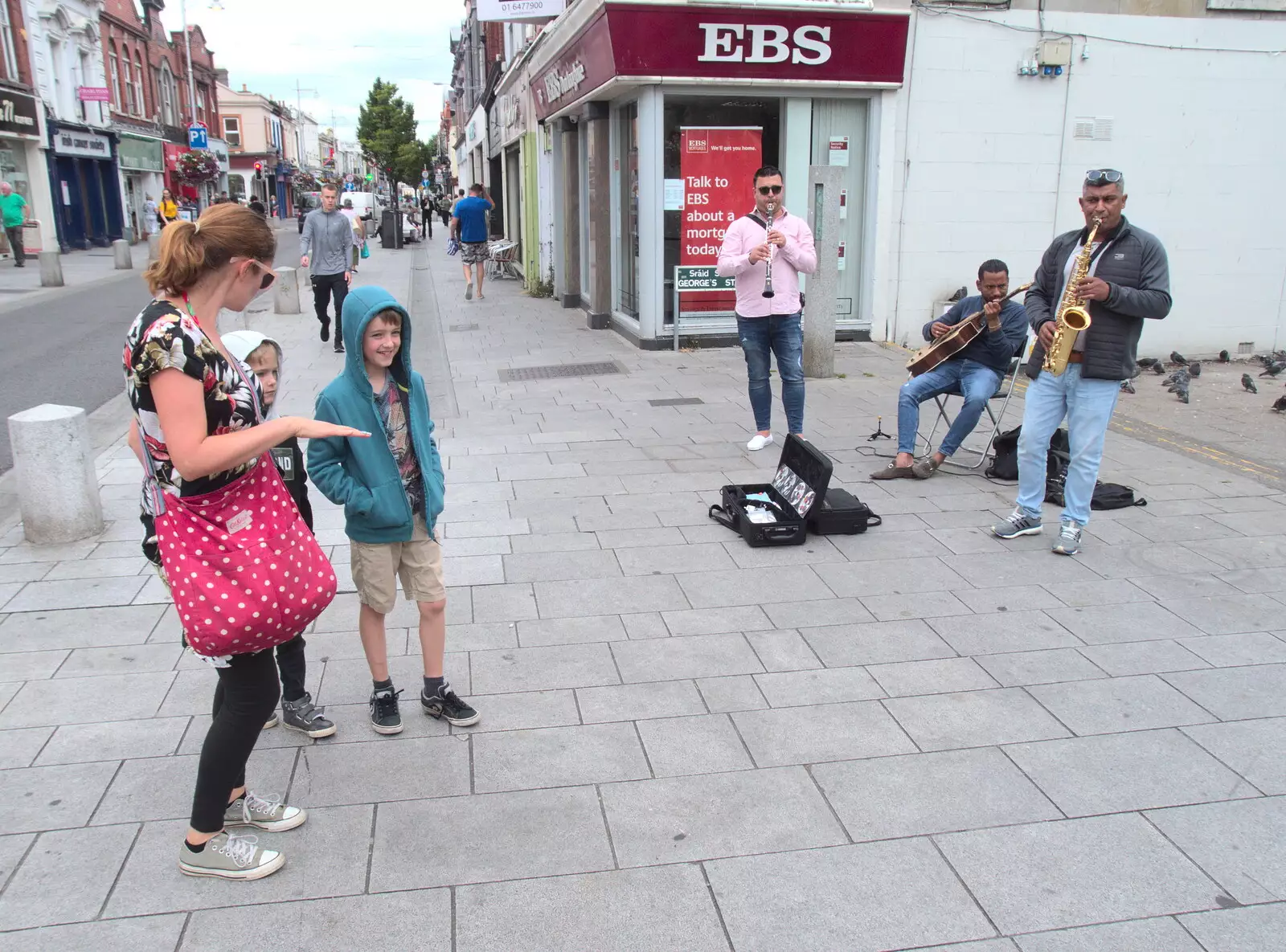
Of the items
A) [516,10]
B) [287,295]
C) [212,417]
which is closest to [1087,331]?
[212,417]

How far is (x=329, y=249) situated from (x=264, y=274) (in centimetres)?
892

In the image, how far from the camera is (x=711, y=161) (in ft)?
36.6

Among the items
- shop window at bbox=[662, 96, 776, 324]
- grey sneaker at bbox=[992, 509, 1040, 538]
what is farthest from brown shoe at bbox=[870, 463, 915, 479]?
shop window at bbox=[662, 96, 776, 324]

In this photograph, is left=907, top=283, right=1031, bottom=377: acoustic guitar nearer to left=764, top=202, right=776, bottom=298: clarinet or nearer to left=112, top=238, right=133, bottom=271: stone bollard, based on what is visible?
left=764, top=202, right=776, bottom=298: clarinet

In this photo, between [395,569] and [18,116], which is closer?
[395,569]

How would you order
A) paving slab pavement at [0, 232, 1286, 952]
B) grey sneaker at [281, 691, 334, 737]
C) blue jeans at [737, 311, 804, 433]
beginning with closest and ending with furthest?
1. paving slab pavement at [0, 232, 1286, 952]
2. grey sneaker at [281, 691, 334, 737]
3. blue jeans at [737, 311, 804, 433]

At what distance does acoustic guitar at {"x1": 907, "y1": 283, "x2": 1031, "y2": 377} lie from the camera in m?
6.55

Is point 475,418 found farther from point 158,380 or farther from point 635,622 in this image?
point 158,380

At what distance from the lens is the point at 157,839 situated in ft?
9.67

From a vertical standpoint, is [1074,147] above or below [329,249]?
above

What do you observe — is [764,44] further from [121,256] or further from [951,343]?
[121,256]

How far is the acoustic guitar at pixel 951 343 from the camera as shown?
6.55m

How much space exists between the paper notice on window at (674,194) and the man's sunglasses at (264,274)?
8.81 metres

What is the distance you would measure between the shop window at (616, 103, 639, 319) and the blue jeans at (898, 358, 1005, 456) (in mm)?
5644
